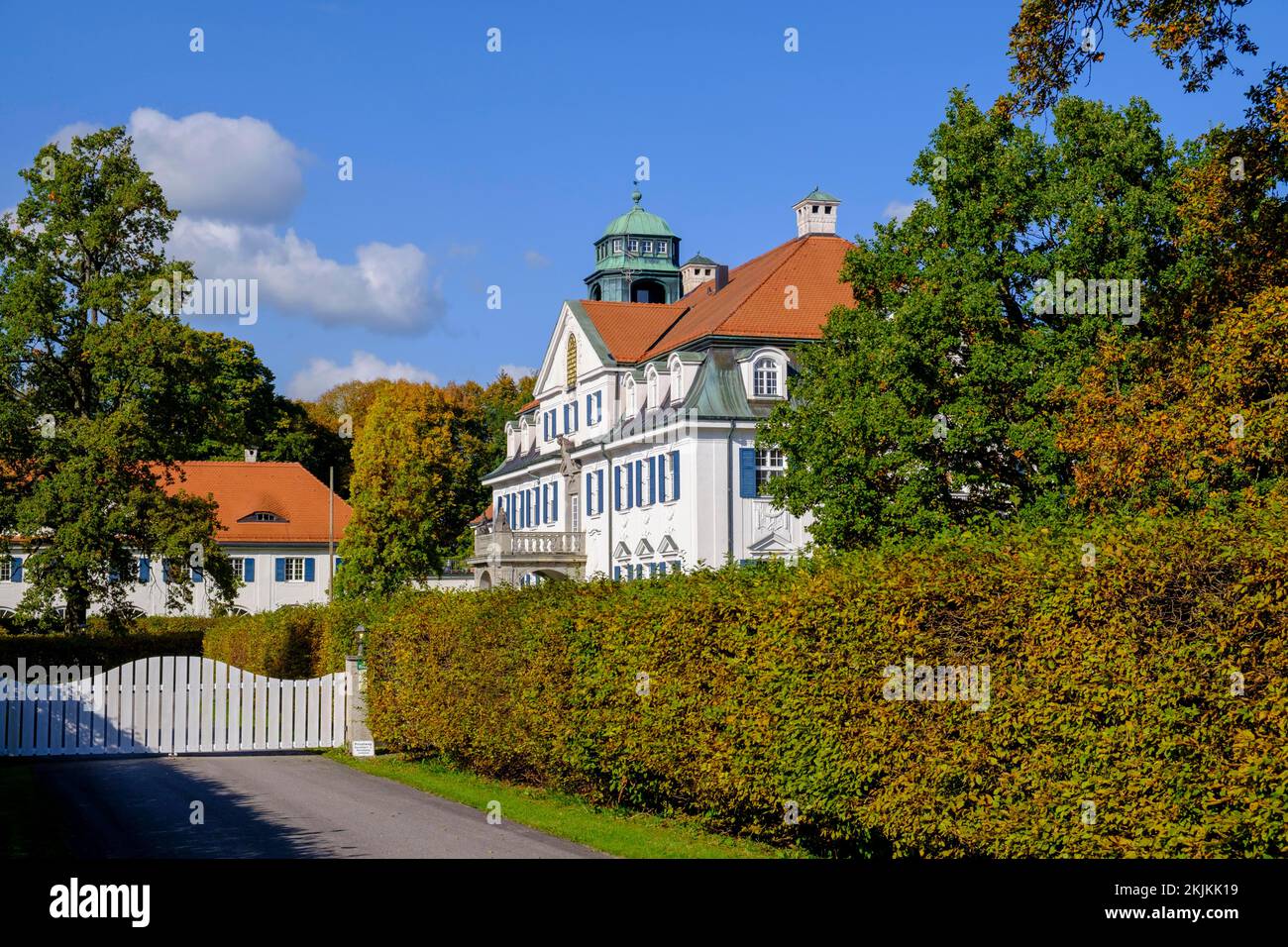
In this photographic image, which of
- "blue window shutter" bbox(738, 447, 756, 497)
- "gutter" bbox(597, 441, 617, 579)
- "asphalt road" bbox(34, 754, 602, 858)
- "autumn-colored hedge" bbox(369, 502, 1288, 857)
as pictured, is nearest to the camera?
"autumn-colored hedge" bbox(369, 502, 1288, 857)

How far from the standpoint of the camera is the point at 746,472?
45844 millimetres

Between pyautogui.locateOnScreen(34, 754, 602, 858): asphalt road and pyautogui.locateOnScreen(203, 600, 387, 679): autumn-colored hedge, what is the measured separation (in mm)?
5757

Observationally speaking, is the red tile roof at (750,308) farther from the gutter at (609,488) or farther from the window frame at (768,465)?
the window frame at (768,465)

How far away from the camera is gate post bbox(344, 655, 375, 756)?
25.3 meters

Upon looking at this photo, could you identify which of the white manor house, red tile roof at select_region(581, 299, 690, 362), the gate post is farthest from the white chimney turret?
the gate post

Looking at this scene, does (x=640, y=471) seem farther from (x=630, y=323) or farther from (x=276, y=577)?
(x=276, y=577)

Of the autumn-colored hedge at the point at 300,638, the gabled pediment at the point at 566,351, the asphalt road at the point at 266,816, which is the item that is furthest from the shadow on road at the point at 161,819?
the gabled pediment at the point at 566,351

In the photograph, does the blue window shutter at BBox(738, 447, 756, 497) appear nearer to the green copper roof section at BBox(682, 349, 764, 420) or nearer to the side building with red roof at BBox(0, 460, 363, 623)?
the green copper roof section at BBox(682, 349, 764, 420)

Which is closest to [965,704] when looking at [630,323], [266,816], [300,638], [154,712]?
[266,816]

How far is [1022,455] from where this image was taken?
32500mm

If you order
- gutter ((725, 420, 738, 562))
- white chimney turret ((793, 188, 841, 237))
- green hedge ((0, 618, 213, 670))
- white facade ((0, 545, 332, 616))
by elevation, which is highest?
white chimney turret ((793, 188, 841, 237))
